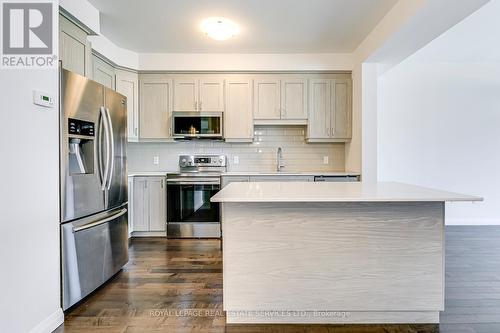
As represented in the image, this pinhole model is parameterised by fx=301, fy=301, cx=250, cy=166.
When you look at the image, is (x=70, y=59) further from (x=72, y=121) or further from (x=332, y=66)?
(x=332, y=66)

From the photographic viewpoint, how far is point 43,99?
1896 mm

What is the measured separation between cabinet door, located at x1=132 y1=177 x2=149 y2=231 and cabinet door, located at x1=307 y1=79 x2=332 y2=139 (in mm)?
2467

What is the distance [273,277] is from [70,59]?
2.44 m

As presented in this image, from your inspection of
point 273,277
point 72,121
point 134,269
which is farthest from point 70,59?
point 273,277

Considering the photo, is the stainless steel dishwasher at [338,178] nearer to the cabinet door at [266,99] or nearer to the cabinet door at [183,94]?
the cabinet door at [266,99]

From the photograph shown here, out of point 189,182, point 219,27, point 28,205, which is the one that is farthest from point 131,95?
point 28,205

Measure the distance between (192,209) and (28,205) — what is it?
245 cm

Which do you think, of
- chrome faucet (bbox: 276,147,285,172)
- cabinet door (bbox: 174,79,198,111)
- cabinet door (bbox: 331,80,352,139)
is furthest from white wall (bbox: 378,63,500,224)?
cabinet door (bbox: 174,79,198,111)

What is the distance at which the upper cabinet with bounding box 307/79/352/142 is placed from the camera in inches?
172

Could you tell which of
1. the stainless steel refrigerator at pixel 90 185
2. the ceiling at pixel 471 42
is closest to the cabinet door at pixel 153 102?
the stainless steel refrigerator at pixel 90 185

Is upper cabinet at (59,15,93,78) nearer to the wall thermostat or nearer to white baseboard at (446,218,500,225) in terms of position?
the wall thermostat

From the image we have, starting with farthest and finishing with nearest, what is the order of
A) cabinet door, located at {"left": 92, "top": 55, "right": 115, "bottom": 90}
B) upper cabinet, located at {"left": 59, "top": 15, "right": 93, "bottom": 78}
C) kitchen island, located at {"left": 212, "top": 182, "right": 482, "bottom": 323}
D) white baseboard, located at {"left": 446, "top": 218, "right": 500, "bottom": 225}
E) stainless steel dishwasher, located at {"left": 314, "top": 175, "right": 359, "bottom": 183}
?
white baseboard, located at {"left": 446, "top": 218, "right": 500, "bottom": 225}
stainless steel dishwasher, located at {"left": 314, "top": 175, "right": 359, "bottom": 183}
cabinet door, located at {"left": 92, "top": 55, "right": 115, "bottom": 90}
upper cabinet, located at {"left": 59, "top": 15, "right": 93, "bottom": 78}
kitchen island, located at {"left": 212, "top": 182, "right": 482, "bottom": 323}

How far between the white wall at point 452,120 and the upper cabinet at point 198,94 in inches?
100

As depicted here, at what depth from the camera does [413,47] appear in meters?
3.33
